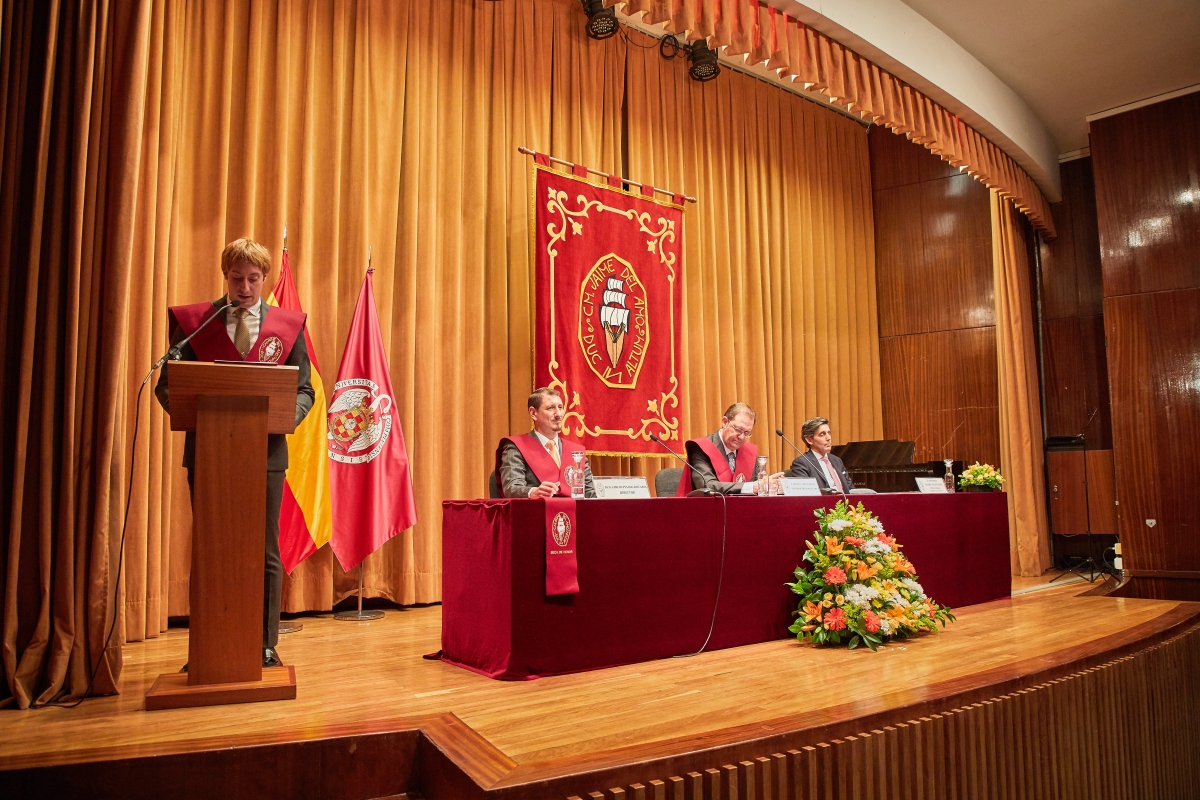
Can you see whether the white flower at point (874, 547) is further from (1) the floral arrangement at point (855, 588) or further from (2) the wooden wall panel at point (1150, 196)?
(2) the wooden wall panel at point (1150, 196)

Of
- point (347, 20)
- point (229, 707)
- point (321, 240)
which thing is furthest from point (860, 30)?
point (229, 707)

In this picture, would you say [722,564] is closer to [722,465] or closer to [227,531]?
[722,465]

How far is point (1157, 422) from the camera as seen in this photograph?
6.48 metres

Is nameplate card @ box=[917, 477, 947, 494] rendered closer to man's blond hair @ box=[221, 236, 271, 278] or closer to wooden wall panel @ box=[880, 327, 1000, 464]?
wooden wall panel @ box=[880, 327, 1000, 464]

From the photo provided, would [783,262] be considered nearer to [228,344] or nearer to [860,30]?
[860,30]

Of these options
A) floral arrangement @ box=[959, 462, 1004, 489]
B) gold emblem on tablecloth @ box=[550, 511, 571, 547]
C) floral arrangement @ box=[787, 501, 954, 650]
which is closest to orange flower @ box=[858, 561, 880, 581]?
floral arrangement @ box=[787, 501, 954, 650]

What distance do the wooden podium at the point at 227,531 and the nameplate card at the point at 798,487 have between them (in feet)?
7.38

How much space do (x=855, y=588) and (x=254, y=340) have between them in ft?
8.29

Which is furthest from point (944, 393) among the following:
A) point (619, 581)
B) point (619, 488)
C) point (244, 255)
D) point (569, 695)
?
point (244, 255)

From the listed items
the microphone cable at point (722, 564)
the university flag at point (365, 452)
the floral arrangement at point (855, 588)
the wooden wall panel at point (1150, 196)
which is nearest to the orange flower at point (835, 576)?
the floral arrangement at point (855, 588)

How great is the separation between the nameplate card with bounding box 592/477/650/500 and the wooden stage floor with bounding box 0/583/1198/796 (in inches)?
25.5

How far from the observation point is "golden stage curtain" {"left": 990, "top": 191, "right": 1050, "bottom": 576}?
7.17 m

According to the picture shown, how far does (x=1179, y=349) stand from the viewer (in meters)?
6.43

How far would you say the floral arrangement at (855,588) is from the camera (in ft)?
11.4
